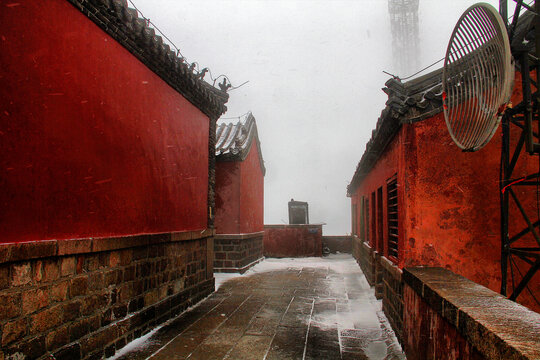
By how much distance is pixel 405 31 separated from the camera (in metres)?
68.1

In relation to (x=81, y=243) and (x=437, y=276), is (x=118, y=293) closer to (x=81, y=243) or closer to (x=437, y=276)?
(x=81, y=243)

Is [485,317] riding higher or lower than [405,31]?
lower

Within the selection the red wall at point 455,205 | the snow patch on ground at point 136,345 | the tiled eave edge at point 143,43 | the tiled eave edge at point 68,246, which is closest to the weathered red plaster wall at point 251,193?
the tiled eave edge at point 143,43

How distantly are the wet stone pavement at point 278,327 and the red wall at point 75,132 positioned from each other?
1613mm

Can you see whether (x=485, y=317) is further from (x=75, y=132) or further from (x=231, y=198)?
(x=231, y=198)

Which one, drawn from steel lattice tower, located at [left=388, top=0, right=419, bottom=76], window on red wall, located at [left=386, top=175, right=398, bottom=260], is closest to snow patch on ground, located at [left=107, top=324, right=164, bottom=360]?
window on red wall, located at [left=386, top=175, right=398, bottom=260]

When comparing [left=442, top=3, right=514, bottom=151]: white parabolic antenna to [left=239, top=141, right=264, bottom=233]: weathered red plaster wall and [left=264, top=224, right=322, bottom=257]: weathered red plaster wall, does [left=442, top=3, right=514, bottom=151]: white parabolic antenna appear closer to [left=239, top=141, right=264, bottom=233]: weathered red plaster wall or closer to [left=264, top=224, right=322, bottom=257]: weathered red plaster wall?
[left=239, top=141, right=264, bottom=233]: weathered red plaster wall

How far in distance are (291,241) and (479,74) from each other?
13.7m

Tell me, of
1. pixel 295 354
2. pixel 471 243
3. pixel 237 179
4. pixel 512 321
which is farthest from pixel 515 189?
pixel 237 179

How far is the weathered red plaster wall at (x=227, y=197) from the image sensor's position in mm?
11961

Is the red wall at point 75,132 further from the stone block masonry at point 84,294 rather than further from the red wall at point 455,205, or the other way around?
the red wall at point 455,205

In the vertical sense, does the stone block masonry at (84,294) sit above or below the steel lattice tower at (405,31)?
below

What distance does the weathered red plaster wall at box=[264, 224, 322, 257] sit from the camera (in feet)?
54.4

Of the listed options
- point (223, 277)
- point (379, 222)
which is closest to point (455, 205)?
point (379, 222)
